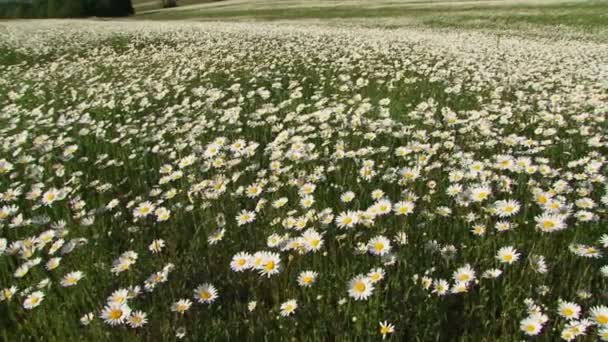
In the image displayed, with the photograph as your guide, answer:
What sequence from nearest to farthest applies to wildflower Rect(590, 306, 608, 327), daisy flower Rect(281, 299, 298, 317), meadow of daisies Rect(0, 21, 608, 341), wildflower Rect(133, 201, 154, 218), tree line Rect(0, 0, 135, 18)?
wildflower Rect(590, 306, 608, 327) < daisy flower Rect(281, 299, 298, 317) < meadow of daisies Rect(0, 21, 608, 341) < wildflower Rect(133, 201, 154, 218) < tree line Rect(0, 0, 135, 18)

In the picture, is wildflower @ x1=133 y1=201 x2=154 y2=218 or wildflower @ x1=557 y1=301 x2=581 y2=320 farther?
wildflower @ x1=133 y1=201 x2=154 y2=218

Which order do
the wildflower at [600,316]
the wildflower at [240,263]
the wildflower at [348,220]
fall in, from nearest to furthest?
the wildflower at [600,316] → the wildflower at [240,263] → the wildflower at [348,220]

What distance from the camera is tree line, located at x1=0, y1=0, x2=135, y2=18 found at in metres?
49.6

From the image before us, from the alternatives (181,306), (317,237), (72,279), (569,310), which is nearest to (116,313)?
(181,306)

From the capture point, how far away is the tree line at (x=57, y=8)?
49594 millimetres

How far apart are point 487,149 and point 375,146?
1.14m

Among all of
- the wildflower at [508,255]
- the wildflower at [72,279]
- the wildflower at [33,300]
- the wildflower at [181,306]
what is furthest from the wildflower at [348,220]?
the wildflower at [33,300]

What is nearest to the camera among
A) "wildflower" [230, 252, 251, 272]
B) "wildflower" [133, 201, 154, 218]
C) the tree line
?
"wildflower" [230, 252, 251, 272]

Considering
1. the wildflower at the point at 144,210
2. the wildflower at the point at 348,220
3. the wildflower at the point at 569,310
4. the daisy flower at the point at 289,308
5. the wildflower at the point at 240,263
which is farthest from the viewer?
the wildflower at the point at 144,210

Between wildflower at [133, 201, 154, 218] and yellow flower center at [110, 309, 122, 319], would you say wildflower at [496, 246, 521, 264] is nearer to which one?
yellow flower center at [110, 309, 122, 319]

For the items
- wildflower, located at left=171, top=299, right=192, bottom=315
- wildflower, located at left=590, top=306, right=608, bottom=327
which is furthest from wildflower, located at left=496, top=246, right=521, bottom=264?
wildflower, located at left=171, top=299, right=192, bottom=315

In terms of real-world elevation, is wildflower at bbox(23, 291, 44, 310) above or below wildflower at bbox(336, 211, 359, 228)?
below

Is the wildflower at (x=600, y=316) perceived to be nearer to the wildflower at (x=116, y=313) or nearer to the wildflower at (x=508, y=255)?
the wildflower at (x=508, y=255)

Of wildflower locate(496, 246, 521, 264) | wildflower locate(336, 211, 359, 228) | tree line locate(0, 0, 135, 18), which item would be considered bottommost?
wildflower locate(496, 246, 521, 264)
